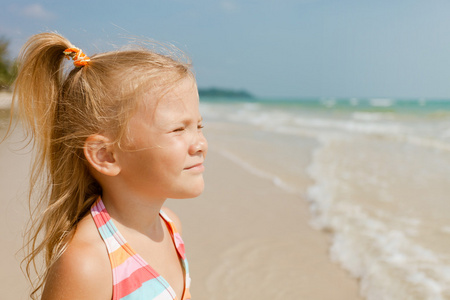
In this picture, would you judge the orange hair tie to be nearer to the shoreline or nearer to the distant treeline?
the shoreline

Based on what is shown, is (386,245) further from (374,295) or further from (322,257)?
(374,295)

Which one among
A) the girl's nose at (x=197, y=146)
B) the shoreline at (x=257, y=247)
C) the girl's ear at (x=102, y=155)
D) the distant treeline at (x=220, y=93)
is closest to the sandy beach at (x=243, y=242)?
the shoreline at (x=257, y=247)

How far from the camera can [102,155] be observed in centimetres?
137

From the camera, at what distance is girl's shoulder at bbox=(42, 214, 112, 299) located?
1.21 metres

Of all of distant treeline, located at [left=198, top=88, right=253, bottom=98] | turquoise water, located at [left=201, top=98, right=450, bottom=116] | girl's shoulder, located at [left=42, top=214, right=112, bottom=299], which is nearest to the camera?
girl's shoulder, located at [left=42, top=214, right=112, bottom=299]

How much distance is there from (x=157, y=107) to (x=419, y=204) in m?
3.81

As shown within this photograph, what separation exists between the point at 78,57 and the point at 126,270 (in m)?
0.72

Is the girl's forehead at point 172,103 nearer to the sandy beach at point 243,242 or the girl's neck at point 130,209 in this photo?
the girl's neck at point 130,209

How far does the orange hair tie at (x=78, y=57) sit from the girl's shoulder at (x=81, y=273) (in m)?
0.57

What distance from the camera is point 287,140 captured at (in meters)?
10.1

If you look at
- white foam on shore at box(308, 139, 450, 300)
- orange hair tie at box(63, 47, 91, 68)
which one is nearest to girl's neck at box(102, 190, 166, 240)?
orange hair tie at box(63, 47, 91, 68)

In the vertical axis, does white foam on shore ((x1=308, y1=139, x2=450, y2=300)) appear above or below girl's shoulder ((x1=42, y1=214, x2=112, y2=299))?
below

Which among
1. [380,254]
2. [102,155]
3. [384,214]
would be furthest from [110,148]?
[384,214]

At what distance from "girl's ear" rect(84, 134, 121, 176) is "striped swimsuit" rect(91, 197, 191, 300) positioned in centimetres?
14
